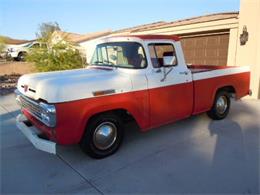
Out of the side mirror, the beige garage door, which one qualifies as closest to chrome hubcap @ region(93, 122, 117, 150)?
the side mirror

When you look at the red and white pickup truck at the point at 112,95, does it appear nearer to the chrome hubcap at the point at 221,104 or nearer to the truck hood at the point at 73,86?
the truck hood at the point at 73,86

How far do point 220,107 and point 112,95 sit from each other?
11.1 feet

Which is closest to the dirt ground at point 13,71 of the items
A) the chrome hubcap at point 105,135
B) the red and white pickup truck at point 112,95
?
the red and white pickup truck at point 112,95

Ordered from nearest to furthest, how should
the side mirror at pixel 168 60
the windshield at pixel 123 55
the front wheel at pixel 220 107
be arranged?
the windshield at pixel 123 55 < the side mirror at pixel 168 60 < the front wheel at pixel 220 107

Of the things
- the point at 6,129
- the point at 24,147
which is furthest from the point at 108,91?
the point at 6,129

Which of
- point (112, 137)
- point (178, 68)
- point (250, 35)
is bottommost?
point (112, 137)

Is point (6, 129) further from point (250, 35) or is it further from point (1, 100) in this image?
point (250, 35)

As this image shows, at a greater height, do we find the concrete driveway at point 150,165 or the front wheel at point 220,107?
the front wheel at point 220,107

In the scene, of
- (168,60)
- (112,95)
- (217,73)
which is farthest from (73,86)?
(217,73)

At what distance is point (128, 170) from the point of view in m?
3.74

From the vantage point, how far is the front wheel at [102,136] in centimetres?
386

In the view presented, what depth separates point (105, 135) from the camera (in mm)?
4090

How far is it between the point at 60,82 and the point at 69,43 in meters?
8.67

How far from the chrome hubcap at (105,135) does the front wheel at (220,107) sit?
2.83m
